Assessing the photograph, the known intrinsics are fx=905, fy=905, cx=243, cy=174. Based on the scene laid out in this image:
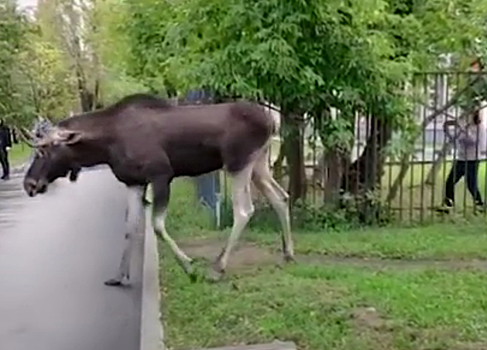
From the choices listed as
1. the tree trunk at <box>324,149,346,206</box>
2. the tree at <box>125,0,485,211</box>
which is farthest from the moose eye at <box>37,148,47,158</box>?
the tree trunk at <box>324,149,346,206</box>

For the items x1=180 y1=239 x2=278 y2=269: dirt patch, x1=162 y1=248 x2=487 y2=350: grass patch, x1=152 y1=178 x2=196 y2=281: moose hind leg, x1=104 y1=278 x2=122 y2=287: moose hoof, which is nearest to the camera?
x1=162 y1=248 x2=487 y2=350: grass patch

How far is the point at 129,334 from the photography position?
7395 mm

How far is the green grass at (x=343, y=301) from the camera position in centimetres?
630

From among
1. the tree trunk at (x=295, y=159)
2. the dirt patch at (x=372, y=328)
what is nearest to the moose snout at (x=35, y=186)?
the dirt patch at (x=372, y=328)

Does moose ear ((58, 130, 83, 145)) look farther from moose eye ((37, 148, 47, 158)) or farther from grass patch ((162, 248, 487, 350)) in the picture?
grass patch ((162, 248, 487, 350))

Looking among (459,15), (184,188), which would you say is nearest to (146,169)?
(459,15)

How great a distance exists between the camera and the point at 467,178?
13.2 m

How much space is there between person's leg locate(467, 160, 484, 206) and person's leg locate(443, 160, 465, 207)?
0.36 ft

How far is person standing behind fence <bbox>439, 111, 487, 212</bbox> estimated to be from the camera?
13016 mm

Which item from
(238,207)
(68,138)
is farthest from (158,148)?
(238,207)

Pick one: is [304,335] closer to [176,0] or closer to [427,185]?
[427,185]

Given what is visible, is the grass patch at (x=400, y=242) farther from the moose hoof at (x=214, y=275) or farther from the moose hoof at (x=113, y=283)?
the moose hoof at (x=113, y=283)

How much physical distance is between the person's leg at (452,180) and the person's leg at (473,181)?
Answer: 0.11 meters

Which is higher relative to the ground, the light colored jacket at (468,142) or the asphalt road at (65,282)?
the light colored jacket at (468,142)
